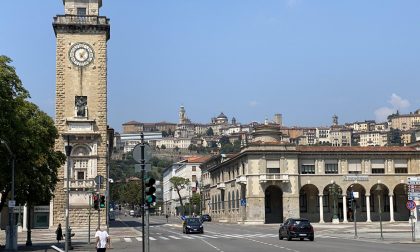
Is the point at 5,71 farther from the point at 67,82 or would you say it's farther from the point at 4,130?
the point at 67,82

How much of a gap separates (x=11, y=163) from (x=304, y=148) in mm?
59903

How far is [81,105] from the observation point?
233 ft

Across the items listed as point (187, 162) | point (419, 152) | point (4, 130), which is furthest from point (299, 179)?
point (187, 162)

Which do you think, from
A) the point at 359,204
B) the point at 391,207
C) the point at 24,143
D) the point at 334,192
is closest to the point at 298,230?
the point at 24,143

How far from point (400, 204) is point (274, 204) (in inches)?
769

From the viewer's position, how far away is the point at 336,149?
90.8 m

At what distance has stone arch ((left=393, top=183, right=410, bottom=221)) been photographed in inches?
3665

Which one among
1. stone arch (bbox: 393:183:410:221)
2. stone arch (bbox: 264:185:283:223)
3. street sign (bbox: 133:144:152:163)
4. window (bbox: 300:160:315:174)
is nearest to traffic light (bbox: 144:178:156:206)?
street sign (bbox: 133:144:152:163)

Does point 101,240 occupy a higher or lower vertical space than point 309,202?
lower

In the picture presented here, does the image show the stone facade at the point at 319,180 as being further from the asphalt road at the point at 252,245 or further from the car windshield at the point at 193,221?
the asphalt road at the point at 252,245

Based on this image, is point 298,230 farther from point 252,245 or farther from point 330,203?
point 330,203

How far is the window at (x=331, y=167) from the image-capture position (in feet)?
297

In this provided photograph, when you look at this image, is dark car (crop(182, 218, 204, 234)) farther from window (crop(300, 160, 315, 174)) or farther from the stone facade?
window (crop(300, 160, 315, 174))

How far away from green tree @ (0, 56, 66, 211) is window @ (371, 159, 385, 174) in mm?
55381
